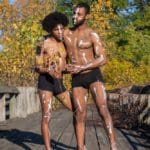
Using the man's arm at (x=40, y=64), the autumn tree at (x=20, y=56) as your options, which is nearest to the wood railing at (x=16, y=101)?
the autumn tree at (x=20, y=56)

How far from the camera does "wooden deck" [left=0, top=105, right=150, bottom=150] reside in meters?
7.27

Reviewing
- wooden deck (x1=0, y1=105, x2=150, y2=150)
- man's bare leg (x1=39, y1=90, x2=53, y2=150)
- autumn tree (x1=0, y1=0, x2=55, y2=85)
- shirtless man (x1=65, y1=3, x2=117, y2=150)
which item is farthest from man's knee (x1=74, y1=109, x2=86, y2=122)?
autumn tree (x1=0, y1=0, x2=55, y2=85)

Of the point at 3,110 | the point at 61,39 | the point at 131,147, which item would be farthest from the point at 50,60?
the point at 3,110

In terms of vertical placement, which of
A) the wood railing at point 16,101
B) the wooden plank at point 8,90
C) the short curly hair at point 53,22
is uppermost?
the short curly hair at point 53,22

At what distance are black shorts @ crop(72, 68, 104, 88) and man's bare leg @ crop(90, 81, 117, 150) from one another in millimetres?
53

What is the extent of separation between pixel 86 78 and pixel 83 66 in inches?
6.6

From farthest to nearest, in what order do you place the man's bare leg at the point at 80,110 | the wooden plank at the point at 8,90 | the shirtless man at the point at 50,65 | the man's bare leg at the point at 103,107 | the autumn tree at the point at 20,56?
1. the autumn tree at the point at 20,56
2. the wooden plank at the point at 8,90
3. the shirtless man at the point at 50,65
4. the man's bare leg at the point at 80,110
5. the man's bare leg at the point at 103,107

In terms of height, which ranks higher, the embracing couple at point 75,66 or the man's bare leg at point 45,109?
the embracing couple at point 75,66

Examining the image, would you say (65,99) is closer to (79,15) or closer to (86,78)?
(86,78)

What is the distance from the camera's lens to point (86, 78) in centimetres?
580

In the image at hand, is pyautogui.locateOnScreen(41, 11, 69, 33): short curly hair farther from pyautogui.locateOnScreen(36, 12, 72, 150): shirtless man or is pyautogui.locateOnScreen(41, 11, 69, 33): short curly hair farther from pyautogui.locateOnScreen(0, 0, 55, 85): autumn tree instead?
pyautogui.locateOnScreen(0, 0, 55, 85): autumn tree

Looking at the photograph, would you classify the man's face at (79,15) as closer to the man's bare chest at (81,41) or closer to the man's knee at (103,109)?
the man's bare chest at (81,41)

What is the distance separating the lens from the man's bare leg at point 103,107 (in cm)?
565

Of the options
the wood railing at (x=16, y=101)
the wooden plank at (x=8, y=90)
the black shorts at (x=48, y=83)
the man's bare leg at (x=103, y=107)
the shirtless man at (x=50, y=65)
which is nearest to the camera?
the man's bare leg at (x=103, y=107)
